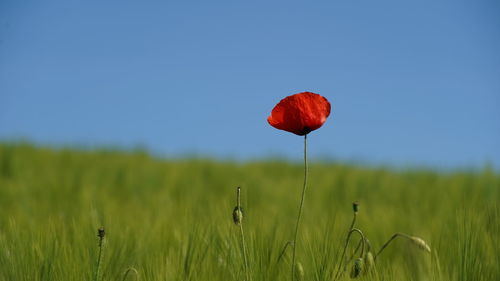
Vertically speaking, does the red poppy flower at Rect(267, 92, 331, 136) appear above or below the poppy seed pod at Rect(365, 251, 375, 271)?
above

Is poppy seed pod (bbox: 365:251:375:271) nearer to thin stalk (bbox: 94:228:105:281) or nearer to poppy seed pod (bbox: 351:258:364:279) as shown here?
poppy seed pod (bbox: 351:258:364:279)

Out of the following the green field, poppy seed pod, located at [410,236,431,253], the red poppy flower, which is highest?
the red poppy flower

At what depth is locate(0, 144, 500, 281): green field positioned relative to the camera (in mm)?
Result: 1150

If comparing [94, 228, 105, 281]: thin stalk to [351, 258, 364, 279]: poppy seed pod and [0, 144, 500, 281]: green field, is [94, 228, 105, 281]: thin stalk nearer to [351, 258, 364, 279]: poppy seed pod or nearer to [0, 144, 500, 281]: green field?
[0, 144, 500, 281]: green field

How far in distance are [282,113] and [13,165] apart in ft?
12.5

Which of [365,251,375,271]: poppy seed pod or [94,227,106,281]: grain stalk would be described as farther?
[365,251,375,271]: poppy seed pod

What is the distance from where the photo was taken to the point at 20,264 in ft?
3.84

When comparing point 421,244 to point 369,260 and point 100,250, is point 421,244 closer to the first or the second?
point 369,260

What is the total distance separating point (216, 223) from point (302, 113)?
0.57 metres

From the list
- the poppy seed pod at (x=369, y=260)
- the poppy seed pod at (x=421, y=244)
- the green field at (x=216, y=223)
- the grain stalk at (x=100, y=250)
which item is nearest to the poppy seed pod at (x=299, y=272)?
the green field at (x=216, y=223)

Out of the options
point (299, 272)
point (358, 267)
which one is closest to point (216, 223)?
point (299, 272)

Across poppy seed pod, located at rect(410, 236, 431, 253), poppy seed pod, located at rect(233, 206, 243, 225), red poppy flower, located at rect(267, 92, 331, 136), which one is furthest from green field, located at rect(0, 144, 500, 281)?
red poppy flower, located at rect(267, 92, 331, 136)

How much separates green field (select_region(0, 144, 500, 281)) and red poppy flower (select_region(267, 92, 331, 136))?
0.25 m

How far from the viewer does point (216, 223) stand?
1.39 metres
